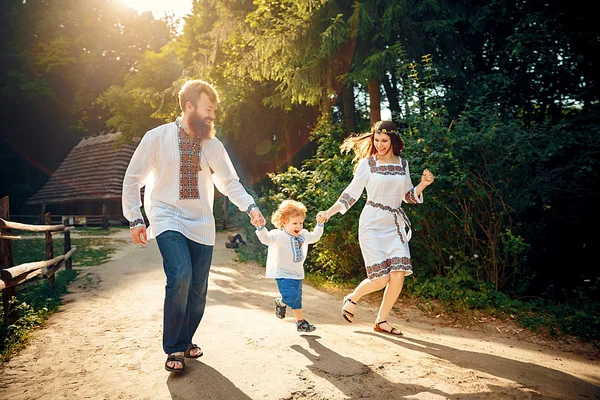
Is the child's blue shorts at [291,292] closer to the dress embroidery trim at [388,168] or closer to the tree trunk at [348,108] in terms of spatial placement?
the dress embroidery trim at [388,168]

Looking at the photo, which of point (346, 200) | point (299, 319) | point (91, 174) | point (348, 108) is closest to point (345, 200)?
point (346, 200)

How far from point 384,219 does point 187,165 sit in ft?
6.99

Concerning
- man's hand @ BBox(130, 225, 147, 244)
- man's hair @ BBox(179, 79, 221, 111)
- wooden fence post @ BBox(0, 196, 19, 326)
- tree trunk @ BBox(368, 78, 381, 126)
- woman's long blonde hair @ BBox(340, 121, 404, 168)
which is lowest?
wooden fence post @ BBox(0, 196, 19, 326)

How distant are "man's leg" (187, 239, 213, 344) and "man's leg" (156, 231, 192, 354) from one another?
0.17 meters

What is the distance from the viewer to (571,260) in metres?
7.57

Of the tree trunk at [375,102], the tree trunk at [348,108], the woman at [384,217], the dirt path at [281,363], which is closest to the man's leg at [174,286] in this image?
the dirt path at [281,363]

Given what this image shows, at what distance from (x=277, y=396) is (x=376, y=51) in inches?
326

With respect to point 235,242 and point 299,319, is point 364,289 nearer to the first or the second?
point 299,319

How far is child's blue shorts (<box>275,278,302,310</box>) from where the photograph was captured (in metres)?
4.53

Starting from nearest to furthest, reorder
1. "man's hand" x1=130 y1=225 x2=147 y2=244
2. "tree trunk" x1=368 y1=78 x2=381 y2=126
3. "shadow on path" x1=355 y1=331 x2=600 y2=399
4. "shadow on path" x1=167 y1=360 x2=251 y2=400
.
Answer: "shadow on path" x1=167 y1=360 x2=251 y2=400
"shadow on path" x1=355 y1=331 x2=600 y2=399
"man's hand" x1=130 y1=225 x2=147 y2=244
"tree trunk" x1=368 y1=78 x2=381 y2=126

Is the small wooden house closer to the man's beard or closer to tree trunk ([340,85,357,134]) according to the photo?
tree trunk ([340,85,357,134])

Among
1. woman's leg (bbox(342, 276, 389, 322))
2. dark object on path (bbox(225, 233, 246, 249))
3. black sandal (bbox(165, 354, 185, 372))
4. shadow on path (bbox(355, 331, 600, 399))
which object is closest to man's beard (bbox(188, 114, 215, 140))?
black sandal (bbox(165, 354, 185, 372))

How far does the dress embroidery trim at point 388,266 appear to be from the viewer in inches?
178

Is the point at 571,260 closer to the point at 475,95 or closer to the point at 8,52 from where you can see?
the point at 475,95
